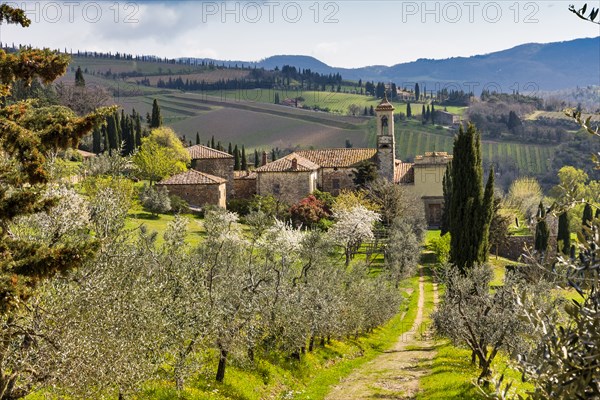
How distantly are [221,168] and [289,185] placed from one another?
9.70 m

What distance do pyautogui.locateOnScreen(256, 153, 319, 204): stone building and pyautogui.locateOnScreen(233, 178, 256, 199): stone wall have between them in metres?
2.68

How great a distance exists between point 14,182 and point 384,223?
5848 centimetres

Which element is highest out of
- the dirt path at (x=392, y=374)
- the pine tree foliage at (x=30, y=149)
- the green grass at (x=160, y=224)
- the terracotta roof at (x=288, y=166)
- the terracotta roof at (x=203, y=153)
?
the pine tree foliage at (x=30, y=149)

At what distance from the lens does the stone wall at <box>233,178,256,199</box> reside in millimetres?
74312

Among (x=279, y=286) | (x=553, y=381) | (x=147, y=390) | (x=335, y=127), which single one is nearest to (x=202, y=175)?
(x=279, y=286)

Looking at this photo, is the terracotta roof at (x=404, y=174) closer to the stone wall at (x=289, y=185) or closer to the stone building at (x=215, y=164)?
the stone wall at (x=289, y=185)

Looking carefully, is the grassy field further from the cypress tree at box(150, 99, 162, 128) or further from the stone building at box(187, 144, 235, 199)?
the stone building at box(187, 144, 235, 199)

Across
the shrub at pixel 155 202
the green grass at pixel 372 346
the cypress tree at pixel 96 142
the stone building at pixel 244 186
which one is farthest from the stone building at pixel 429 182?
the cypress tree at pixel 96 142

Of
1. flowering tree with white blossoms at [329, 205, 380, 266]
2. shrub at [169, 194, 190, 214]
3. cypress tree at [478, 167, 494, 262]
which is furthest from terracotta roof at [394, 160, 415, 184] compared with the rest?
cypress tree at [478, 167, 494, 262]

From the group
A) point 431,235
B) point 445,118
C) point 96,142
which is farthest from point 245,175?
point 445,118

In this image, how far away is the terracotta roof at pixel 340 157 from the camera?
75438 mm

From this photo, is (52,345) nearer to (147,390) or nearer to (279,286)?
(147,390)

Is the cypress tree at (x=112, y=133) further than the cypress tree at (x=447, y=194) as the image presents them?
Yes

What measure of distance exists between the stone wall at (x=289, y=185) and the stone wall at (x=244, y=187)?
3370 millimetres
